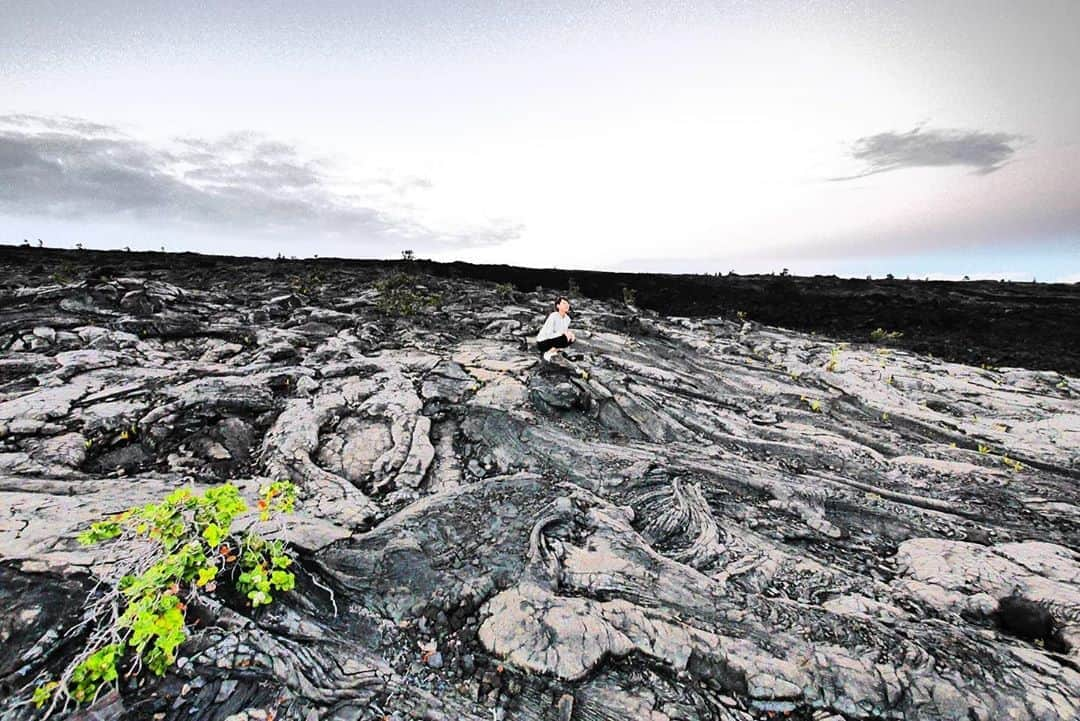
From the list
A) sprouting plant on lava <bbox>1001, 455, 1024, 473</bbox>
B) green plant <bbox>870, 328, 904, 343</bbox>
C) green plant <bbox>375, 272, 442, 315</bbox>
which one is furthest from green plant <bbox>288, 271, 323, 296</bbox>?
green plant <bbox>870, 328, 904, 343</bbox>

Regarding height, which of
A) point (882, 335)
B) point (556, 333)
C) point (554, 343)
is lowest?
point (882, 335)

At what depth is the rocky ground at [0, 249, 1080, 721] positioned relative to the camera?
3.09m

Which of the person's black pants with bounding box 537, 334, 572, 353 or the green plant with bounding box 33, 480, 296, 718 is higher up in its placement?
the person's black pants with bounding box 537, 334, 572, 353

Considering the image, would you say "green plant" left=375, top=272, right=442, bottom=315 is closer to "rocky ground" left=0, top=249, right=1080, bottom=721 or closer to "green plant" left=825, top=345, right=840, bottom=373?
"rocky ground" left=0, top=249, right=1080, bottom=721

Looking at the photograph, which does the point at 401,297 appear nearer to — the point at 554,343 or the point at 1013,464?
the point at 554,343

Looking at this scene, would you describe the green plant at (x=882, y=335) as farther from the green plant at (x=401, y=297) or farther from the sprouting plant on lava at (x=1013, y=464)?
the green plant at (x=401, y=297)

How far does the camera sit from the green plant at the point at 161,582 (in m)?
2.49

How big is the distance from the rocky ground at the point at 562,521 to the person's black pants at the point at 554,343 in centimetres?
32

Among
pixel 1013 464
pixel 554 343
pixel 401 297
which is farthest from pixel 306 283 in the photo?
pixel 1013 464

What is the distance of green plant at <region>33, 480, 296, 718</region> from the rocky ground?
0.57 ft

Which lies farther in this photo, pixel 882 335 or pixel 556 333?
pixel 882 335

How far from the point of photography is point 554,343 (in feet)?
29.9

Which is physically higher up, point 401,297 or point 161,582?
point 401,297

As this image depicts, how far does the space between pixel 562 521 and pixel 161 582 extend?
323cm
